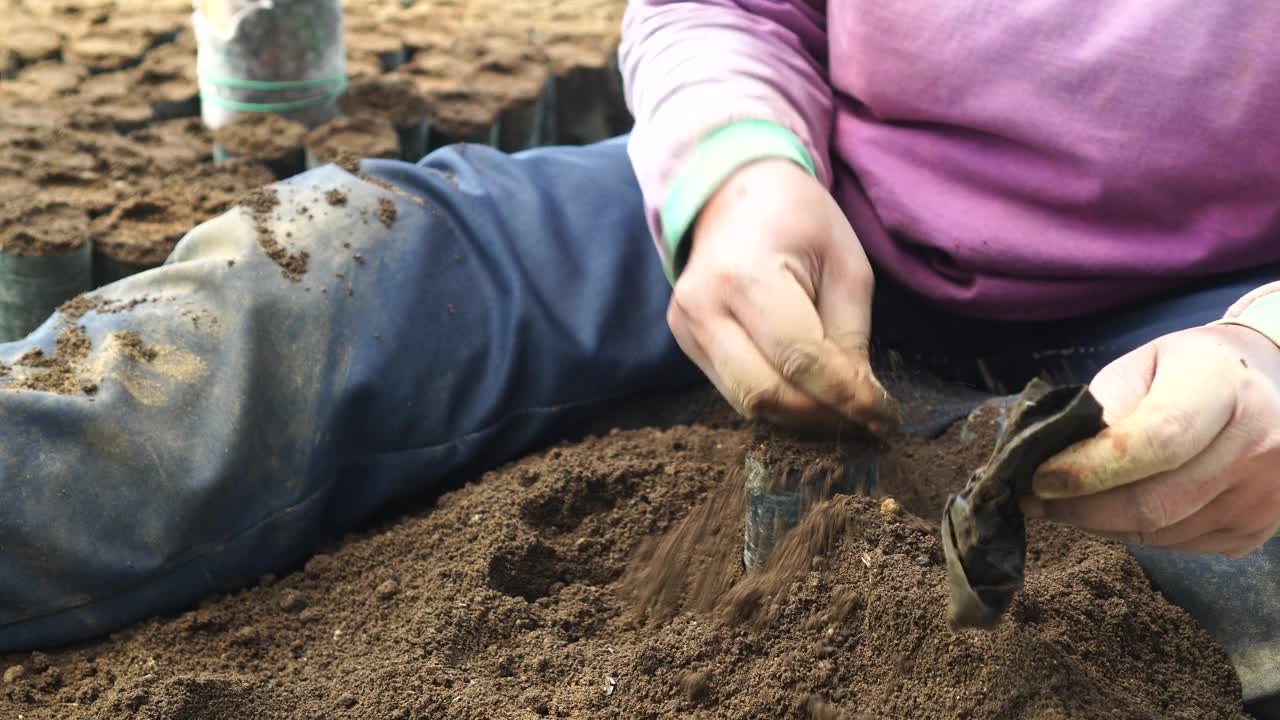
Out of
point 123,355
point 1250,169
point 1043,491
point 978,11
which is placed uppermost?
point 978,11

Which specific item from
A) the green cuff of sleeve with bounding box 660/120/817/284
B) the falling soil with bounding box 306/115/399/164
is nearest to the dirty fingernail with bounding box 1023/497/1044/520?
the green cuff of sleeve with bounding box 660/120/817/284

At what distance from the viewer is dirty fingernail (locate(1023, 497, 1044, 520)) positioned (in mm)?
1034

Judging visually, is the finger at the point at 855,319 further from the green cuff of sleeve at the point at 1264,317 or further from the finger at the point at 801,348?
the green cuff of sleeve at the point at 1264,317

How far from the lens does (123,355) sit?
1.43 m

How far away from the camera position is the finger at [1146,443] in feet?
3.18

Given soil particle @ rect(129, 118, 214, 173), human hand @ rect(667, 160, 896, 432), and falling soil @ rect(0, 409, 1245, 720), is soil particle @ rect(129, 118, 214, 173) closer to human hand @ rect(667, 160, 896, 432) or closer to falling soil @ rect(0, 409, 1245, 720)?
falling soil @ rect(0, 409, 1245, 720)

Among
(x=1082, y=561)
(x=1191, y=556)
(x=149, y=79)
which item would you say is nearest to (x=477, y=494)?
(x=1082, y=561)

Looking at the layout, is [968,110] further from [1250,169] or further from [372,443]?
[372,443]

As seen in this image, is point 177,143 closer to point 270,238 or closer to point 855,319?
point 270,238

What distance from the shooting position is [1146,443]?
0.97 m

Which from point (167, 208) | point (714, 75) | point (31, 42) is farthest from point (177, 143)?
point (714, 75)

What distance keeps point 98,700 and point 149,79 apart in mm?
2184

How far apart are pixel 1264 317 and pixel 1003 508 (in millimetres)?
371

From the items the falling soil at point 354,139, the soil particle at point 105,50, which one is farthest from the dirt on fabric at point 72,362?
the soil particle at point 105,50
